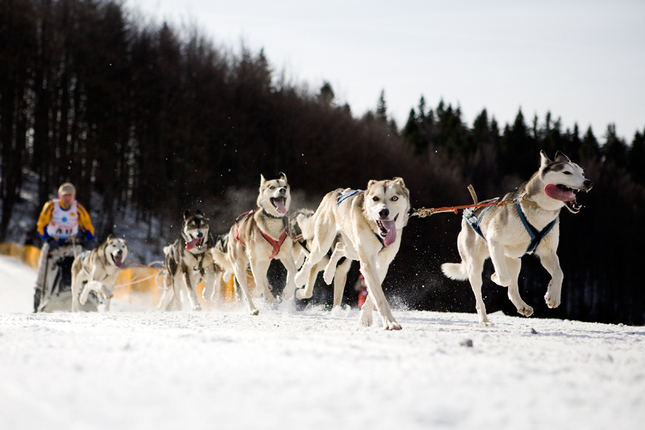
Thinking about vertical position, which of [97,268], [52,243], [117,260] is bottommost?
[97,268]

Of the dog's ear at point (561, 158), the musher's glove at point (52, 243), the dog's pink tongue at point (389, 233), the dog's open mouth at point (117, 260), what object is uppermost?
the dog's ear at point (561, 158)

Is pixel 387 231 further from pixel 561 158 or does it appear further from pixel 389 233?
pixel 561 158

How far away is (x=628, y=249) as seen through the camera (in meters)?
33.2

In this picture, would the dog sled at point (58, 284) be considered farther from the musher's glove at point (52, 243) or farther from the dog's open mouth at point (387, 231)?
the dog's open mouth at point (387, 231)

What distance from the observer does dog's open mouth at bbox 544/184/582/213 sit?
4840 millimetres

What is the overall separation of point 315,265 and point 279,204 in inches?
34.2

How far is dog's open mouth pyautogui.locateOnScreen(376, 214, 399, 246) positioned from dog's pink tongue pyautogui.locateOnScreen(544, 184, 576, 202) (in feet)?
5.07

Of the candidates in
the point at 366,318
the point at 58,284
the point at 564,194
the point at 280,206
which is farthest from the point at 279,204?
the point at 58,284

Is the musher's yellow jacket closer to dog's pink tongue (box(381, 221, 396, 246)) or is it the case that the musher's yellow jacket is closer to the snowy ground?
the snowy ground

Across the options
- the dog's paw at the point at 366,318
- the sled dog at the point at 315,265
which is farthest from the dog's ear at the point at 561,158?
the sled dog at the point at 315,265

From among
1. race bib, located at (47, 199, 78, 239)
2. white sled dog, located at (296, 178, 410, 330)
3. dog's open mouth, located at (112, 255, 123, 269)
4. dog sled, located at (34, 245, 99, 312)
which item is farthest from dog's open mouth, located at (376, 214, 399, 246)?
dog sled, located at (34, 245, 99, 312)

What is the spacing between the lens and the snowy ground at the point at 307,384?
171 centimetres

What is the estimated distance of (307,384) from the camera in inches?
82.5

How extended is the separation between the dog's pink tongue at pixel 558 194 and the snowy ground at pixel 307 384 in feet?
6.10
